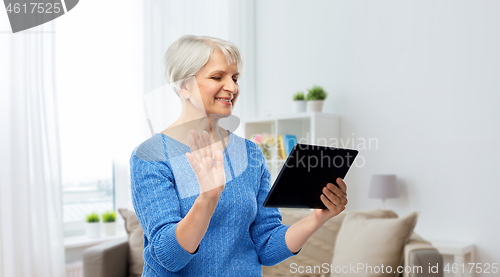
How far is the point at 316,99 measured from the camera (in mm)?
3176

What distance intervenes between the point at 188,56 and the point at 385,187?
2.17m

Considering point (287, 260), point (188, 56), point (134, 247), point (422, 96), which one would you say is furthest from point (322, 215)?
point (422, 96)

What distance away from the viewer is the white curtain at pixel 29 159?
2389 mm

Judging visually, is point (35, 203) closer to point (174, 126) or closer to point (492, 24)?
point (174, 126)

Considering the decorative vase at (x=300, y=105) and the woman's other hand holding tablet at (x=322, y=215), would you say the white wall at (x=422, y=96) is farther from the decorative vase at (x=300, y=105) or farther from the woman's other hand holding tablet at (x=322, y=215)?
the woman's other hand holding tablet at (x=322, y=215)

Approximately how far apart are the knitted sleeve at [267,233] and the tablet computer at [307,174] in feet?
0.45

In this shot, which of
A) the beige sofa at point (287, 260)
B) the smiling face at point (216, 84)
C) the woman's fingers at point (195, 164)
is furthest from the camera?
the beige sofa at point (287, 260)

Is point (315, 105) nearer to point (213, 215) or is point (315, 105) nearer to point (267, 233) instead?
point (267, 233)

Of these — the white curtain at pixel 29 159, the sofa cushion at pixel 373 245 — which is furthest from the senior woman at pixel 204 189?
the white curtain at pixel 29 159

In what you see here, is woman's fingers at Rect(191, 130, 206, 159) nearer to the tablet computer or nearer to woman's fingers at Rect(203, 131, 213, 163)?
woman's fingers at Rect(203, 131, 213, 163)

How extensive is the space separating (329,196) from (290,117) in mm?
2319

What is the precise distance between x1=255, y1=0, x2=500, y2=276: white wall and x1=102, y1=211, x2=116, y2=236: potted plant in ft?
6.04

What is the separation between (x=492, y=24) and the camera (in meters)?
2.54

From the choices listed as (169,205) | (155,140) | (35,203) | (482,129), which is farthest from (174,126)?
(482,129)
